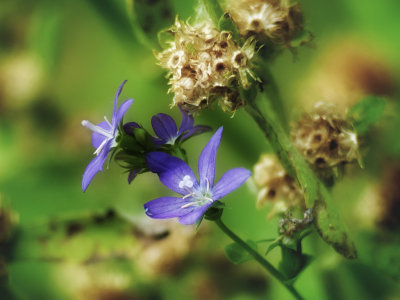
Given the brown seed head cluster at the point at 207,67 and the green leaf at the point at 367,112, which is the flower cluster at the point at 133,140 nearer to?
the brown seed head cluster at the point at 207,67

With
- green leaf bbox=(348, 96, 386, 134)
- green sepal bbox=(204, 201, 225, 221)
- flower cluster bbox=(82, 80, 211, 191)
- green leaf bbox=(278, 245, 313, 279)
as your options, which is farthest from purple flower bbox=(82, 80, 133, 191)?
green leaf bbox=(348, 96, 386, 134)

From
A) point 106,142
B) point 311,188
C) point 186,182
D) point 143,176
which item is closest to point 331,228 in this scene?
point 311,188

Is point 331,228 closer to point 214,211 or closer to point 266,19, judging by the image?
point 214,211

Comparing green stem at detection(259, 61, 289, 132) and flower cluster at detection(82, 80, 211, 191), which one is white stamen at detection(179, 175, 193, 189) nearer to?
flower cluster at detection(82, 80, 211, 191)

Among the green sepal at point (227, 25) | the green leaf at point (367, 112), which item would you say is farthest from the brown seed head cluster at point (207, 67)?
the green leaf at point (367, 112)

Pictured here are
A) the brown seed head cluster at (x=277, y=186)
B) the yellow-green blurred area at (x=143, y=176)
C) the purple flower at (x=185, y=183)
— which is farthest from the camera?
the yellow-green blurred area at (x=143, y=176)
